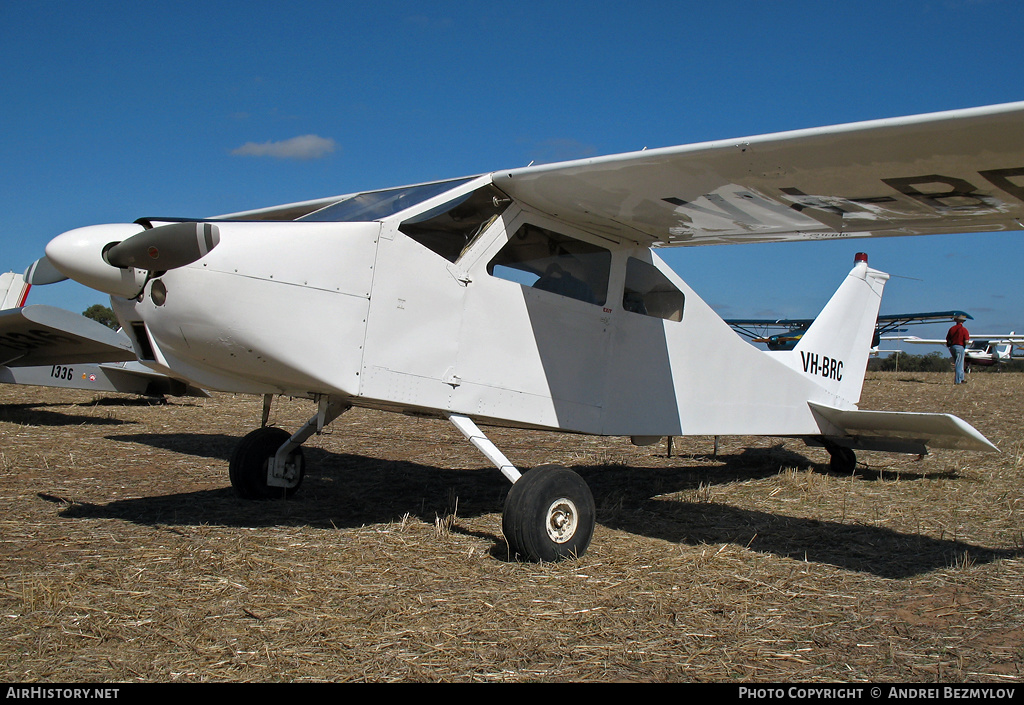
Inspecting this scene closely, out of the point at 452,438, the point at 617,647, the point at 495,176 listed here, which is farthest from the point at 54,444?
the point at 617,647

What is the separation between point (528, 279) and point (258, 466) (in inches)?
110

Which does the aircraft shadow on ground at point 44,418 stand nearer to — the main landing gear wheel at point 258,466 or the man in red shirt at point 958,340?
the main landing gear wheel at point 258,466

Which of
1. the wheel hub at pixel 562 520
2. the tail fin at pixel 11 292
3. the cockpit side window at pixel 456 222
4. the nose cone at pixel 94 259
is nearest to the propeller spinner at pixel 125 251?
the nose cone at pixel 94 259

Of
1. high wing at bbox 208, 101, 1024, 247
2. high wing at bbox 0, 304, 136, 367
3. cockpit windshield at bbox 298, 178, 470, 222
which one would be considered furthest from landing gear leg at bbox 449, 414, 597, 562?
high wing at bbox 0, 304, 136, 367

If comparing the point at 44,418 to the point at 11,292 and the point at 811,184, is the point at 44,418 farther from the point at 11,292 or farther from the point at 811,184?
the point at 811,184

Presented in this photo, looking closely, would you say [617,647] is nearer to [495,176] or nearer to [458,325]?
[458,325]

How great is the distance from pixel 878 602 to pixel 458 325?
2.90m

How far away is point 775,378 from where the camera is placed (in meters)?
7.41

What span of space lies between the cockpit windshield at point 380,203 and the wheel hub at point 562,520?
84.4 inches

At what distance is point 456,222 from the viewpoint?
16.2 feet

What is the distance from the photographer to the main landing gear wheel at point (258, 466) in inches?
238

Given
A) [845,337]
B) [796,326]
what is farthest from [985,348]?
[845,337]

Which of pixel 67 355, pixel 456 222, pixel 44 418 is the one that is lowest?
pixel 44 418

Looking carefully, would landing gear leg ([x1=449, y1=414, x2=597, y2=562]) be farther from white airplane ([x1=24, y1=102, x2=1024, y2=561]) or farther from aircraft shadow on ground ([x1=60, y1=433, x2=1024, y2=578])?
aircraft shadow on ground ([x1=60, y1=433, x2=1024, y2=578])
